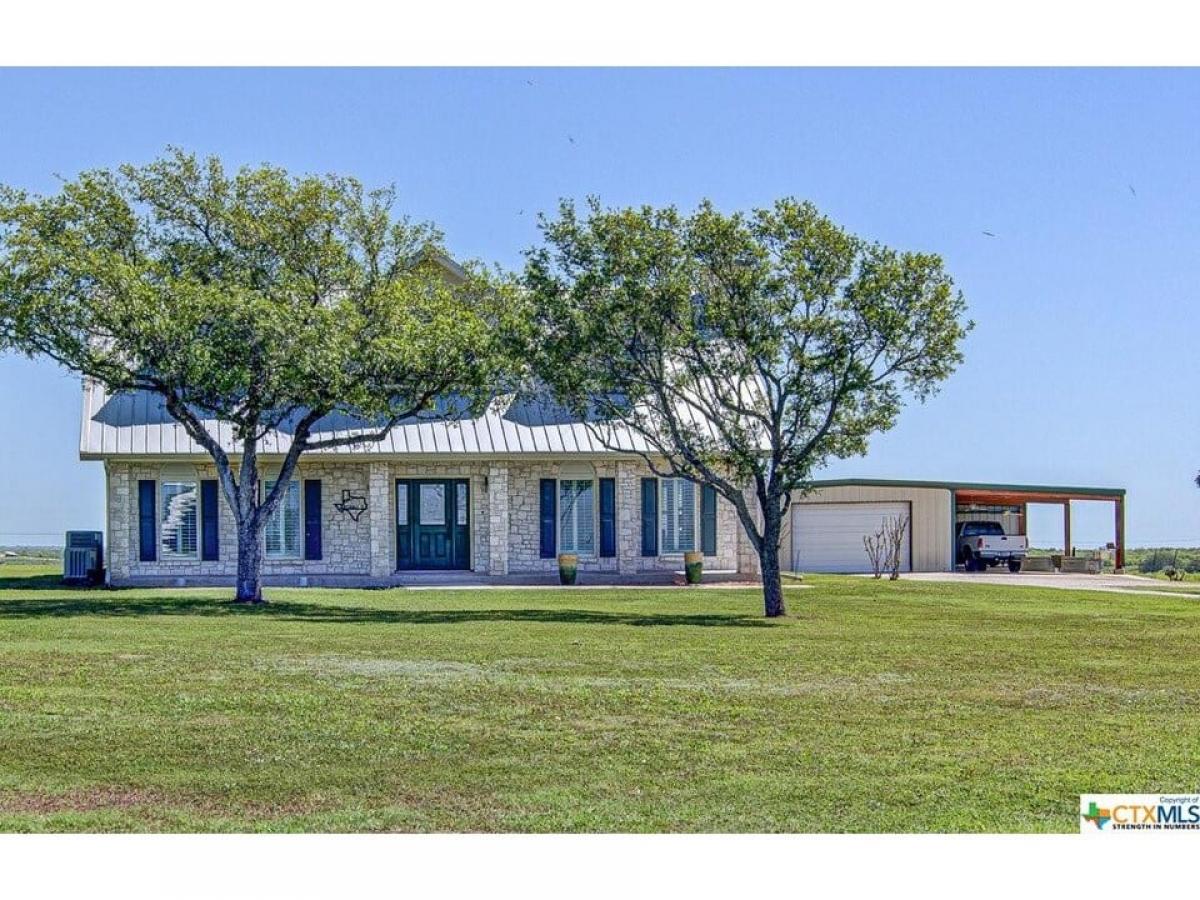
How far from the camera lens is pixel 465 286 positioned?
27766 mm

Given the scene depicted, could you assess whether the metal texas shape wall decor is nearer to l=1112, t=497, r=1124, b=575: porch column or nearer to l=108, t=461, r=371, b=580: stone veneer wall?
l=108, t=461, r=371, b=580: stone veneer wall

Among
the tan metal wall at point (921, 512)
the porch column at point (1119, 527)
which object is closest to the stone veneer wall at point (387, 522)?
the tan metal wall at point (921, 512)

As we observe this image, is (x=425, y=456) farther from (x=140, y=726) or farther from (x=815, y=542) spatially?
(x=140, y=726)

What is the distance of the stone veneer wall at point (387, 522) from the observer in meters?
32.6

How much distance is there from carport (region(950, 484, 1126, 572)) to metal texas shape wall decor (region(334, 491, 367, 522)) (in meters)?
19.4

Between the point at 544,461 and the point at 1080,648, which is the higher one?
the point at 544,461

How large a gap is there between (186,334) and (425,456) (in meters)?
9.22

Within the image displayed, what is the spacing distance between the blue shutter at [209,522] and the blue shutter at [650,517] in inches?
361

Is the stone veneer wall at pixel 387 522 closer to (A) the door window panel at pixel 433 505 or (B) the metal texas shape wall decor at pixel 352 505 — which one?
(B) the metal texas shape wall decor at pixel 352 505

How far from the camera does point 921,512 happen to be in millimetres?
45219

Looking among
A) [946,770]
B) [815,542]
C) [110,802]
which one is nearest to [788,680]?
[946,770]

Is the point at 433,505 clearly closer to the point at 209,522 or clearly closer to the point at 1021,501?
the point at 209,522

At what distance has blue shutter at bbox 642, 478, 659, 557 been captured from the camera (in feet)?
111

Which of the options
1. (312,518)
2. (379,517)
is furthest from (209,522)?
(379,517)
